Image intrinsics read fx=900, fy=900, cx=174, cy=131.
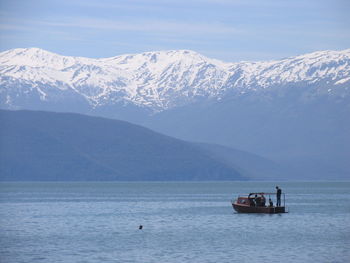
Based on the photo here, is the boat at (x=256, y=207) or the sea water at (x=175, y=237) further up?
the boat at (x=256, y=207)

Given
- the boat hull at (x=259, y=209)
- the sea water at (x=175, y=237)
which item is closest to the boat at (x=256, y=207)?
the boat hull at (x=259, y=209)

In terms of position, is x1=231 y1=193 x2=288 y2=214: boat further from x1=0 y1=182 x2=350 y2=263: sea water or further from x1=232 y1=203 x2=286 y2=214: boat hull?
x1=0 y1=182 x2=350 y2=263: sea water

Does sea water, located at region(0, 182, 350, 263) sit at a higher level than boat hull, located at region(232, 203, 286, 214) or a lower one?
lower

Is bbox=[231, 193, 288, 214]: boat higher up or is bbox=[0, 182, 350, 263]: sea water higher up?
bbox=[231, 193, 288, 214]: boat

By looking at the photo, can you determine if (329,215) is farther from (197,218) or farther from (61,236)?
(61,236)

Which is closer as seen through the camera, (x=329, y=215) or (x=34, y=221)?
(x=34, y=221)

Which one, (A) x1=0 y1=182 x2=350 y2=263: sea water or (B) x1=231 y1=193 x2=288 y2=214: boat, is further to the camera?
(B) x1=231 y1=193 x2=288 y2=214: boat

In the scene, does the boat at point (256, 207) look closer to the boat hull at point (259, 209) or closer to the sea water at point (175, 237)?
the boat hull at point (259, 209)

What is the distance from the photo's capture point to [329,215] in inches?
4596

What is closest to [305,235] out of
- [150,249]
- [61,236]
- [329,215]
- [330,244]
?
[330,244]

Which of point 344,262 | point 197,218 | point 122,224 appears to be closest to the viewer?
point 344,262

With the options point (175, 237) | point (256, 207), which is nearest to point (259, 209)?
point (256, 207)

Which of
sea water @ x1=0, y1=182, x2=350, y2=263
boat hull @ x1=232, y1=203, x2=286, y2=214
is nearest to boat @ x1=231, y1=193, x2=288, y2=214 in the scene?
boat hull @ x1=232, y1=203, x2=286, y2=214

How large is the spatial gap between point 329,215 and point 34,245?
166 feet
